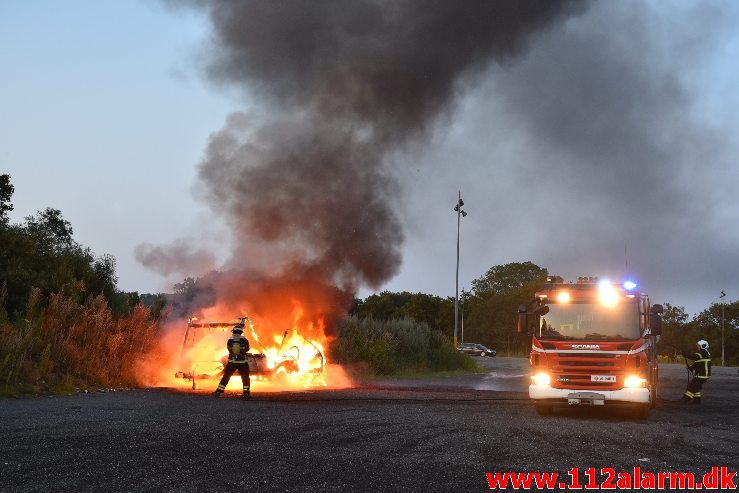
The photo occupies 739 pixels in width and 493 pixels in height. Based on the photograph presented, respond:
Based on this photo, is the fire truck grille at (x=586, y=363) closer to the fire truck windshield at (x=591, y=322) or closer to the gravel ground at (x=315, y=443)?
the fire truck windshield at (x=591, y=322)

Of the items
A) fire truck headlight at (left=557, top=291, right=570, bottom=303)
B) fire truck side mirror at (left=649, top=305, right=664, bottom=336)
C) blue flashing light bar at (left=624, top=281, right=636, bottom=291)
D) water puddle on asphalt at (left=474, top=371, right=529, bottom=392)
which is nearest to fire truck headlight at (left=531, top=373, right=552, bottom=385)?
fire truck headlight at (left=557, top=291, right=570, bottom=303)

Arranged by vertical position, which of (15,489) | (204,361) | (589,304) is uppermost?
(589,304)

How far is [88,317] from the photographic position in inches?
733

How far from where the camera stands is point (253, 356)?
1927 centimetres

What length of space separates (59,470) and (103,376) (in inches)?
429

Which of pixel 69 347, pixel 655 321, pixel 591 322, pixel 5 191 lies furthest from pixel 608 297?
pixel 5 191

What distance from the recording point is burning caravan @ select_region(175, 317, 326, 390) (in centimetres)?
1964

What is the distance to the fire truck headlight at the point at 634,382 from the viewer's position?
13594 mm

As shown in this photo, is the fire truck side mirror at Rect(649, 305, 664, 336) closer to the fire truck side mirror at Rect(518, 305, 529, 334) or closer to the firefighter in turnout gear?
the fire truck side mirror at Rect(518, 305, 529, 334)

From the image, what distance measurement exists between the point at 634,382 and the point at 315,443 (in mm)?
A: 6838

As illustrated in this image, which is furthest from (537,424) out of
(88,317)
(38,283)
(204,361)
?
(38,283)

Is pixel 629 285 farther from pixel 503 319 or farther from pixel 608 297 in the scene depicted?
pixel 503 319

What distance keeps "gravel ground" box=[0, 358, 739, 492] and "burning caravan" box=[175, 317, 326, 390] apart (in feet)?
13.0

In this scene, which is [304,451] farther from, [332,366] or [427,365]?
[427,365]
